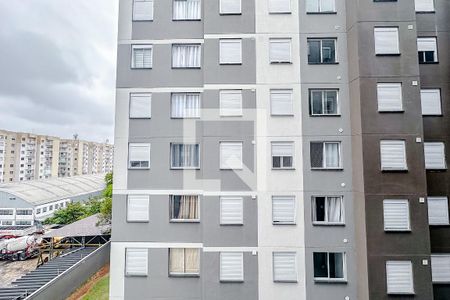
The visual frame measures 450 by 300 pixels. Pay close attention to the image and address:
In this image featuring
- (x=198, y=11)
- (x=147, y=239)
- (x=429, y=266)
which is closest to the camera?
(x=429, y=266)

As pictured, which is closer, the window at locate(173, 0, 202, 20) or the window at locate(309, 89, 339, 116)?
the window at locate(309, 89, 339, 116)

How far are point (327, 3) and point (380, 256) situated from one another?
1157cm

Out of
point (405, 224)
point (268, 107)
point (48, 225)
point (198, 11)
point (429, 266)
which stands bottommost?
point (48, 225)

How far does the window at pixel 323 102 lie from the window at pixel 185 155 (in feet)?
18.9

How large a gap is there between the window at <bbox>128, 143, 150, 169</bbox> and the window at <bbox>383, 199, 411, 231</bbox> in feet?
34.7

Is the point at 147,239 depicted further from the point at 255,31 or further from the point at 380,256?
the point at 255,31

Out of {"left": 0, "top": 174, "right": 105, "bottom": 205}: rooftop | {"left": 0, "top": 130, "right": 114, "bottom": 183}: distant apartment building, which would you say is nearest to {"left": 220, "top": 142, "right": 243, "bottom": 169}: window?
{"left": 0, "top": 174, "right": 105, "bottom": 205}: rooftop

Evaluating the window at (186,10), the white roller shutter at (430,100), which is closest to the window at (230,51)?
the window at (186,10)

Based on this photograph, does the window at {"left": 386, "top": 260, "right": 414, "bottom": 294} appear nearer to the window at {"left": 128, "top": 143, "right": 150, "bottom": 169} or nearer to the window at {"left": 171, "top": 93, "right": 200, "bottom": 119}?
the window at {"left": 171, "top": 93, "right": 200, "bottom": 119}

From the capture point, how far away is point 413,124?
11.1 meters

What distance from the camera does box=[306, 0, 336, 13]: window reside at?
500 inches

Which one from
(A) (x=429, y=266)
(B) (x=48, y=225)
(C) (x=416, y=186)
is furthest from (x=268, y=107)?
(B) (x=48, y=225)

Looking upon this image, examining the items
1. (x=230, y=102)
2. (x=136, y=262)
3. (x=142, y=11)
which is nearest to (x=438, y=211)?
(x=230, y=102)

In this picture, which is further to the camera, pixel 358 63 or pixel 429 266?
pixel 358 63
